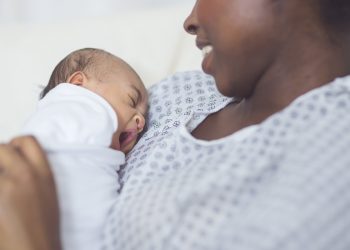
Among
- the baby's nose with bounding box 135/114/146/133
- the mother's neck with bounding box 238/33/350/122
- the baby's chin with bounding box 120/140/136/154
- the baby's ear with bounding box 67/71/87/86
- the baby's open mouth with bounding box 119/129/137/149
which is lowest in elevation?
the baby's chin with bounding box 120/140/136/154


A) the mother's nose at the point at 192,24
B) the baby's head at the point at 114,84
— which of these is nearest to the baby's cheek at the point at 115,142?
the baby's head at the point at 114,84

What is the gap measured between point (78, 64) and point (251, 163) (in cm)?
55

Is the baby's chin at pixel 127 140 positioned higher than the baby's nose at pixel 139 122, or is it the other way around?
the baby's nose at pixel 139 122

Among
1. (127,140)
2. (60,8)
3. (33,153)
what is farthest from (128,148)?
(60,8)

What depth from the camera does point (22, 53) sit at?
1.54 meters

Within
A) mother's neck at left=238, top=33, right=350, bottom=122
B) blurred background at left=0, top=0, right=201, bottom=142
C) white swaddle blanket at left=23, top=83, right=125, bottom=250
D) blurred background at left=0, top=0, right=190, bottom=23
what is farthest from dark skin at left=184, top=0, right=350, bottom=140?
blurred background at left=0, top=0, right=190, bottom=23

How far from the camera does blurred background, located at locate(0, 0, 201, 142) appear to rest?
1.49m

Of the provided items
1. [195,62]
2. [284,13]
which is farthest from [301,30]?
[195,62]

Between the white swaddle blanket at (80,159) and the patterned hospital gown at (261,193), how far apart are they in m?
0.04

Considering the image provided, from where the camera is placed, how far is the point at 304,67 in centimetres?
93

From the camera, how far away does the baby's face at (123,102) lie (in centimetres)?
120

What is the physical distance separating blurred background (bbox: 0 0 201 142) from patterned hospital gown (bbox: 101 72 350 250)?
2.05ft

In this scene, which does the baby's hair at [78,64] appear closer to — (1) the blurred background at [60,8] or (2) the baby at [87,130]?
(2) the baby at [87,130]

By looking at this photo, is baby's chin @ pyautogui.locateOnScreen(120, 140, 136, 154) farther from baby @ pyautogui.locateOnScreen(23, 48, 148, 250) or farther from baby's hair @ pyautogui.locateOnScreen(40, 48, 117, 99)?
baby's hair @ pyautogui.locateOnScreen(40, 48, 117, 99)
